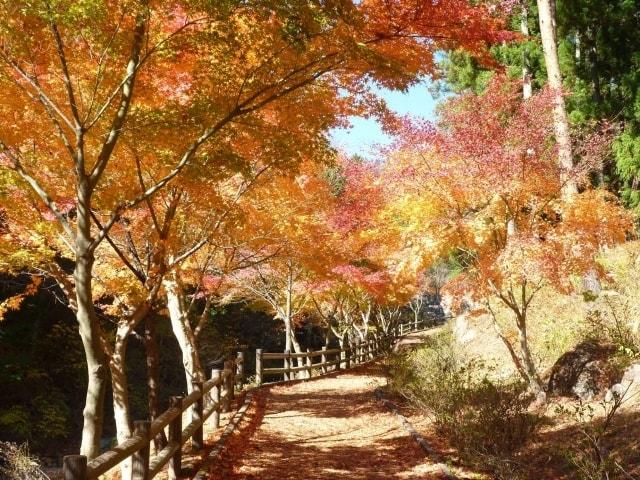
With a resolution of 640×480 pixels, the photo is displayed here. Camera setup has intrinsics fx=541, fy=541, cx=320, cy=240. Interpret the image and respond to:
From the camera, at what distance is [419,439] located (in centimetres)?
818

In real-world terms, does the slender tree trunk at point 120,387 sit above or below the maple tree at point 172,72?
below

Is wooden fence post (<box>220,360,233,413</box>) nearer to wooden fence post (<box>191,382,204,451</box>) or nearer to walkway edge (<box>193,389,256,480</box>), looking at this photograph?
walkway edge (<box>193,389,256,480</box>)

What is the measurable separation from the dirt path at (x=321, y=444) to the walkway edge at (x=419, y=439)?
4.1 inches

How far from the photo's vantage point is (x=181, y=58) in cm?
766

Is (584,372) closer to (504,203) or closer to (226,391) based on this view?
(504,203)

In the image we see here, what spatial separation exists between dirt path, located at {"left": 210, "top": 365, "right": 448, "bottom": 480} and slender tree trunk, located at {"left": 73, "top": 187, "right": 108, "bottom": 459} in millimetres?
1686

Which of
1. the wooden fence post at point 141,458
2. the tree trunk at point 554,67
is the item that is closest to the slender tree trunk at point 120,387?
the wooden fence post at point 141,458

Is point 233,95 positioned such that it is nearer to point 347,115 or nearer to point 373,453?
point 347,115

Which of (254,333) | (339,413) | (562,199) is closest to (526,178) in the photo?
(562,199)

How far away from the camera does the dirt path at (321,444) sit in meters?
7.01

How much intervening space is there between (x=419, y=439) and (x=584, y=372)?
9.66 ft

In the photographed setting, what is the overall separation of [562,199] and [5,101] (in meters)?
8.42

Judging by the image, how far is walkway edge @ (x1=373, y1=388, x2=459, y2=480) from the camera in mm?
6548

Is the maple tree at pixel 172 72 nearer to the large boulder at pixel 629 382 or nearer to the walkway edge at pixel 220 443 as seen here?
the walkway edge at pixel 220 443
